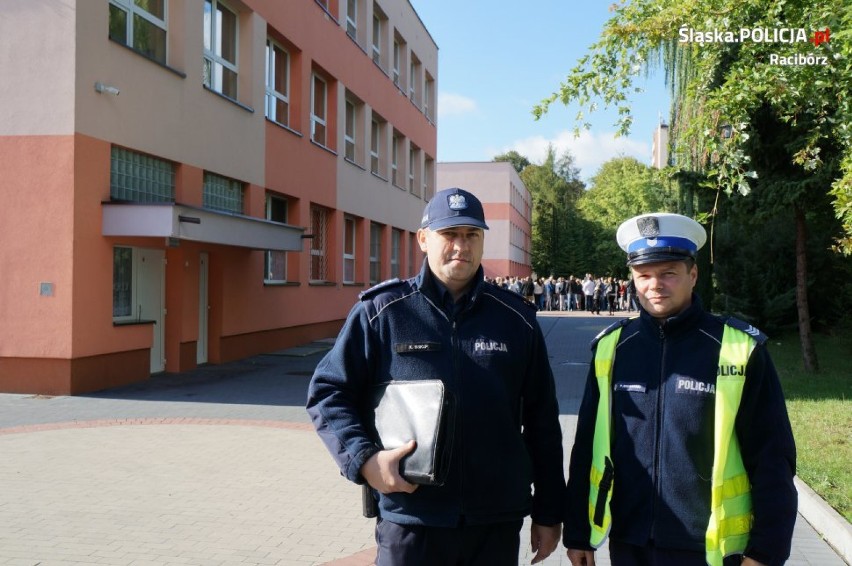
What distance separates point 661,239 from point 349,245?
2318cm

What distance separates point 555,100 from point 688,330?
244 inches

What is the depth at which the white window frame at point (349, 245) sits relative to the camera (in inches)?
985

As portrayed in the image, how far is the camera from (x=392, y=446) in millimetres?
2695

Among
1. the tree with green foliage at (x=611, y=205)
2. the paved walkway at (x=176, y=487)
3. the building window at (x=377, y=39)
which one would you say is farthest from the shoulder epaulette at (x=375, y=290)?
the tree with green foliage at (x=611, y=205)

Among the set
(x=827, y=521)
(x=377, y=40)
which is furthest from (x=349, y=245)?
(x=827, y=521)

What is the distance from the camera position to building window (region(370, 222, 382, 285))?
28.2m

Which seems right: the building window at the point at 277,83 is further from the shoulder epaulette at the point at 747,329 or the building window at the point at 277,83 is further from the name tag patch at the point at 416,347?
the shoulder epaulette at the point at 747,329

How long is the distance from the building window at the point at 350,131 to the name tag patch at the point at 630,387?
22842 mm

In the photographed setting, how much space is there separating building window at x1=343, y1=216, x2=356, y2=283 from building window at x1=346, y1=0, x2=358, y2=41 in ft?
18.8

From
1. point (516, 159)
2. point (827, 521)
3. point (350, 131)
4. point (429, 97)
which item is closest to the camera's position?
point (827, 521)

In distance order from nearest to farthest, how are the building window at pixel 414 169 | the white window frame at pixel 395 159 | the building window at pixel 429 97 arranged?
1. the white window frame at pixel 395 159
2. the building window at pixel 414 169
3. the building window at pixel 429 97

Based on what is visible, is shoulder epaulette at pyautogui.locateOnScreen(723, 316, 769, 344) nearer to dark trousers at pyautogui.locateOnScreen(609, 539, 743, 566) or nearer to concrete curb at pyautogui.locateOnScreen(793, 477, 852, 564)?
dark trousers at pyautogui.locateOnScreen(609, 539, 743, 566)

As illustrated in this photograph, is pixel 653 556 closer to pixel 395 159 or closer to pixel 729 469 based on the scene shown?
pixel 729 469

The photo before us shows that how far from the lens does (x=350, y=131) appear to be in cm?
2605
